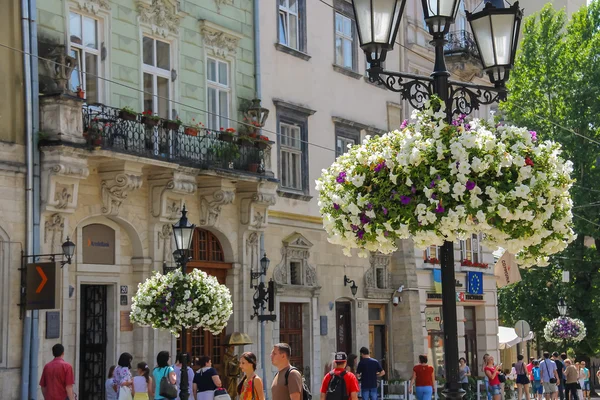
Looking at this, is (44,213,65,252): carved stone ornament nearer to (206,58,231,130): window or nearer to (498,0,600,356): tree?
(206,58,231,130): window

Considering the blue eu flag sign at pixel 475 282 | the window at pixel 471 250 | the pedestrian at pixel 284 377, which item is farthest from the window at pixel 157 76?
the blue eu flag sign at pixel 475 282

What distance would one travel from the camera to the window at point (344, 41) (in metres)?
30.7

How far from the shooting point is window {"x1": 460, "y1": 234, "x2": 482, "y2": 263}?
37094 mm

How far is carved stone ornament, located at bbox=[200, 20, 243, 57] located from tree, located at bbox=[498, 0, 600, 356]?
14.9 m

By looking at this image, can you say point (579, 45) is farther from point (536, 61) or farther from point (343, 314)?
point (343, 314)

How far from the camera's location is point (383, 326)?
32.2m

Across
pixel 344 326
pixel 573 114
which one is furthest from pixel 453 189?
pixel 573 114

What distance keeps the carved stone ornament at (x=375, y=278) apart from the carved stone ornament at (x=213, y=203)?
24.2 ft

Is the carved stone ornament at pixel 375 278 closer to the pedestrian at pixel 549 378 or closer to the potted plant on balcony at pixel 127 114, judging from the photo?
the pedestrian at pixel 549 378

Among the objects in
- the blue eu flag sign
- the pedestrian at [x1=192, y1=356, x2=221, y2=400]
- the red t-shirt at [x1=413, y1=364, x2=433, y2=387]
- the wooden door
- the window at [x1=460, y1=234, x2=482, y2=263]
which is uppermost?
the window at [x1=460, y1=234, x2=482, y2=263]

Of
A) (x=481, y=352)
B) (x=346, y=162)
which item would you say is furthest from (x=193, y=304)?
(x=481, y=352)

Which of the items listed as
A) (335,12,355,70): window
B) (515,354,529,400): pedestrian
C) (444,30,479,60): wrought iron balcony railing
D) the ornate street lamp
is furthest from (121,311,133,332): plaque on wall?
the ornate street lamp

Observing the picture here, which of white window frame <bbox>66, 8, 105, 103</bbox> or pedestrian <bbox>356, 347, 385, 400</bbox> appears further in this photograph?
pedestrian <bbox>356, 347, 385, 400</bbox>

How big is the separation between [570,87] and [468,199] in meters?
31.1
